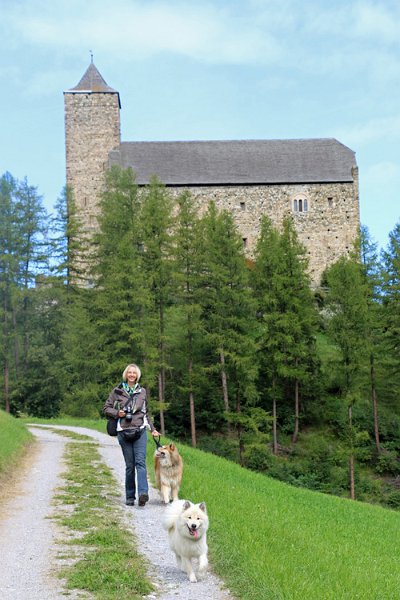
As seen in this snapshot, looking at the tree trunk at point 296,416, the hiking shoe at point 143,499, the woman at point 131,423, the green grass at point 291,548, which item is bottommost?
the tree trunk at point 296,416

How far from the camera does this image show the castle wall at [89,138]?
55.9 meters

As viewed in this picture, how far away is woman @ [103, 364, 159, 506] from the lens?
33.4ft

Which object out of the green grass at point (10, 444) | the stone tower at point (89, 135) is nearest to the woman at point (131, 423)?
the green grass at point (10, 444)

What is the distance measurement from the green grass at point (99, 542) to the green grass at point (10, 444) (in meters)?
1.38

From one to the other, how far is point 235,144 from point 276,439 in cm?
3369

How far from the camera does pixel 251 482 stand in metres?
16.4

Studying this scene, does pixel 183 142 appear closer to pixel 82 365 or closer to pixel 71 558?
pixel 82 365

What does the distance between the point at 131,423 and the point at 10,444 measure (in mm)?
6847

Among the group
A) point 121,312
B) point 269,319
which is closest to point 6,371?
point 121,312

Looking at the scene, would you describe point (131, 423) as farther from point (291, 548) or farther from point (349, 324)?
point (349, 324)

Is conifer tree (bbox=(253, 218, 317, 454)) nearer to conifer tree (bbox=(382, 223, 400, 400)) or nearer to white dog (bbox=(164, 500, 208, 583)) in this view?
conifer tree (bbox=(382, 223, 400, 400))

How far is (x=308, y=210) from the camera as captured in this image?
189 feet

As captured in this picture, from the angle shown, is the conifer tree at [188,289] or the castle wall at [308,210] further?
the castle wall at [308,210]

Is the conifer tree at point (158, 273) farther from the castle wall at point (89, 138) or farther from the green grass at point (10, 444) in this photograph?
the castle wall at point (89, 138)
